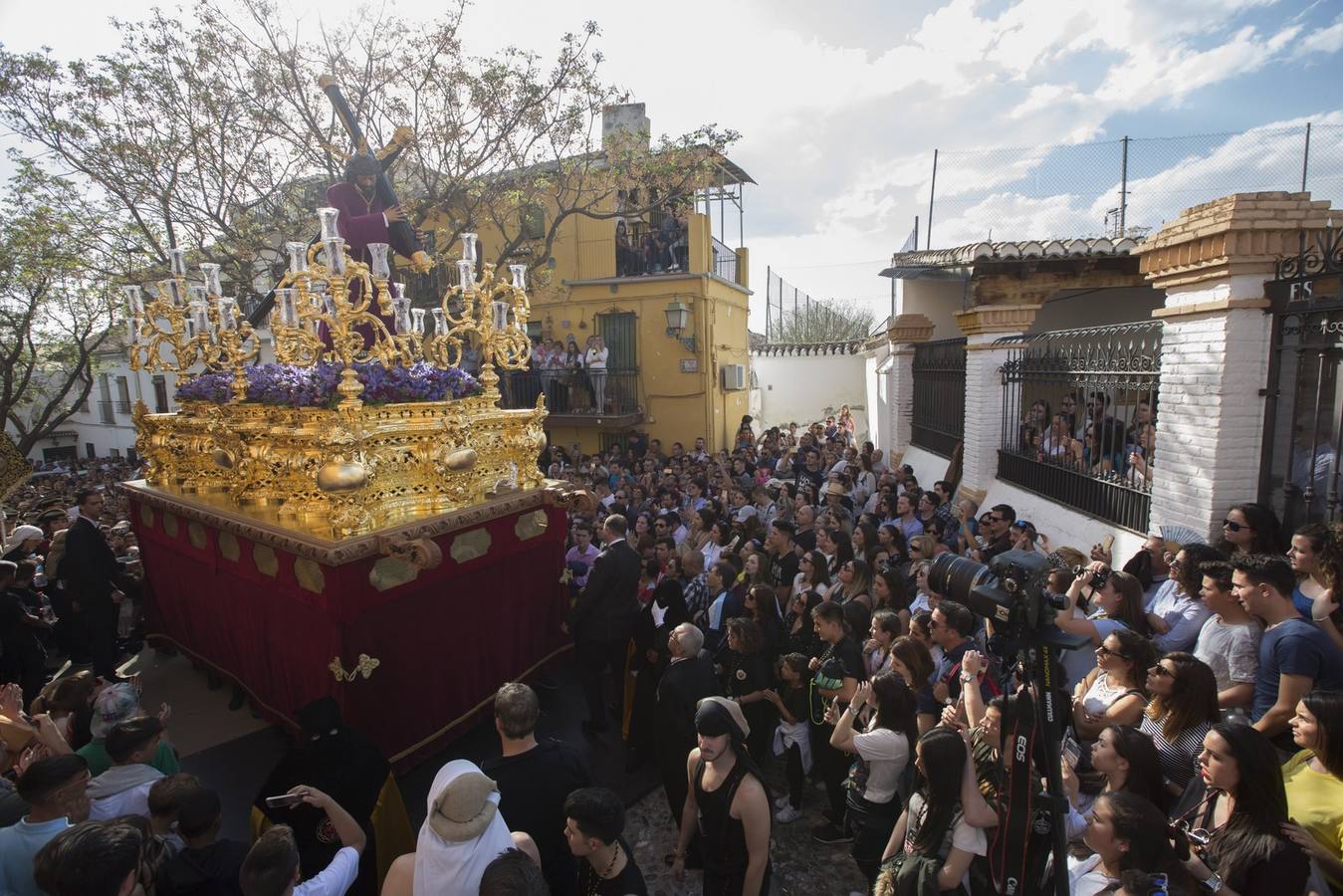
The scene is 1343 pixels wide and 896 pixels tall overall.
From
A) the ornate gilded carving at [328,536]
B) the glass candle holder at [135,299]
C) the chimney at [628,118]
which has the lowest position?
the ornate gilded carving at [328,536]

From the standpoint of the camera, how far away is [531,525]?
17.3ft

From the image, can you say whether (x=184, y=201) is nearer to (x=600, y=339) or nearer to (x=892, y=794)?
(x=600, y=339)

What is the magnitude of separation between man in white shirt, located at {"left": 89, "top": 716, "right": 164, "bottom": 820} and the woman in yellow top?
4.18 m

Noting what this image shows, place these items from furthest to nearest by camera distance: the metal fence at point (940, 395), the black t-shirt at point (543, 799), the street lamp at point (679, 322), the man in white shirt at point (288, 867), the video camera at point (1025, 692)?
the street lamp at point (679, 322) < the metal fence at point (940, 395) < the black t-shirt at point (543, 799) < the video camera at point (1025, 692) < the man in white shirt at point (288, 867)

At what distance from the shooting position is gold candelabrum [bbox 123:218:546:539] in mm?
4035

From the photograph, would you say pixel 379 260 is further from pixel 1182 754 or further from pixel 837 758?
pixel 1182 754

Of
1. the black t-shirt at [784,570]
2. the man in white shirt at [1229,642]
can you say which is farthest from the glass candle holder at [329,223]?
the man in white shirt at [1229,642]

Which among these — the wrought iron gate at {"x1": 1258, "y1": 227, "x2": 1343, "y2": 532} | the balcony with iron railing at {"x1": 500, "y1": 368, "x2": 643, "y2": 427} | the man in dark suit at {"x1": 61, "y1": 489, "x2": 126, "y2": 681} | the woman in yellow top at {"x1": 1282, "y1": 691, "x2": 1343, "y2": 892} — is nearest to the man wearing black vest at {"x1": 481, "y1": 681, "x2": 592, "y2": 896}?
the woman in yellow top at {"x1": 1282, "y1": 691, "x2": 1343, "y2": 892}

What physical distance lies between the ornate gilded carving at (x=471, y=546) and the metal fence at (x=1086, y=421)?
475 cm

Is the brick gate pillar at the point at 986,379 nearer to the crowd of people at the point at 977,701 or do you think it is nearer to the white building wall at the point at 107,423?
the crowd of people at the point at 977,701

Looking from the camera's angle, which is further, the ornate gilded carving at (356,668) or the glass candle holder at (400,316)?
the glass candle holder at (400,316)

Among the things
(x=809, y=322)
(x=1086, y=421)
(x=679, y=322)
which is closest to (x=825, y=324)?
(x=809, y=322)

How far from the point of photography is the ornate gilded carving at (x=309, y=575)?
3.83 meters

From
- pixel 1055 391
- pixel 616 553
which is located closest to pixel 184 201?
pixel 616 553
